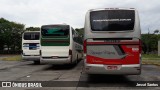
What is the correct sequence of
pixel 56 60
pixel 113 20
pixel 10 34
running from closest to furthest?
pixel 113 20, pixel 56 60, pixel 10 34

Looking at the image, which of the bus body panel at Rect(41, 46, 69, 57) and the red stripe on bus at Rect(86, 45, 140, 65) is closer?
the red stripe on bus at Rect(86, 45, 140, 65)

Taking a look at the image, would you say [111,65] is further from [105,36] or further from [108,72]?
[105,36]

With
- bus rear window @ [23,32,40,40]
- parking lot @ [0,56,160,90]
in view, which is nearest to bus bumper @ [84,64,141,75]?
parking lot @ [0,56,160,90]

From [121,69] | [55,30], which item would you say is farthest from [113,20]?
[55,30]

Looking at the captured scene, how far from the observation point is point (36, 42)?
29.7 metres

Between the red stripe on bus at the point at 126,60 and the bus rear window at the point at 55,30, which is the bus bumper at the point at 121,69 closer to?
the red stripe on bus at the point at 126,60

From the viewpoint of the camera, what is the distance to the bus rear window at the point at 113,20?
14414mm

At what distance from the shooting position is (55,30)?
75.4 ft

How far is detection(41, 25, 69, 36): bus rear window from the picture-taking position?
22.9 m

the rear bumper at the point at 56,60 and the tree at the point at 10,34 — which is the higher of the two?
the tree at the point at 10,34

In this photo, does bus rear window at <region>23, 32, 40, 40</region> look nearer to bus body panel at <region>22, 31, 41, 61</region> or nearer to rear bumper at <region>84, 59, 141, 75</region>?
bus body panel at <region>22, 31, 41, 61</region>

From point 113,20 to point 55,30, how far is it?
9.03 metres

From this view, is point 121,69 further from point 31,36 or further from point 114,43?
point 31,36

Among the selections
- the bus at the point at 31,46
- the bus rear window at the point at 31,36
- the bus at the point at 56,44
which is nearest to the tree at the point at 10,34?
the bus rear window at the point at 31,36
